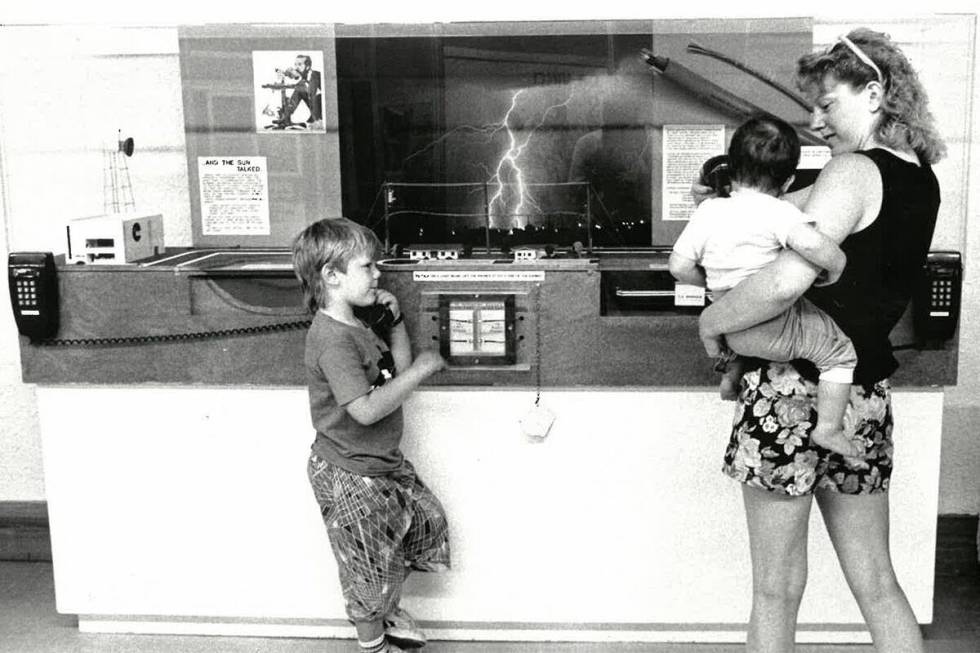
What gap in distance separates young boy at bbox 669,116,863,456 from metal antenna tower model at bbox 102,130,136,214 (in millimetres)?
1975

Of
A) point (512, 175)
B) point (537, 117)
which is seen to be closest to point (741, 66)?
point (537, 117)

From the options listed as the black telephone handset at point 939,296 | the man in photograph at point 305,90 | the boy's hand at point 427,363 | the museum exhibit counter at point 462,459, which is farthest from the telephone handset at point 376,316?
the black telephone handset at point 939,296

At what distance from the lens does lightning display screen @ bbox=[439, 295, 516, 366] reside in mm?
2904

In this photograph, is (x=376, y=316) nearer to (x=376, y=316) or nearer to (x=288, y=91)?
(x=376, y=316)

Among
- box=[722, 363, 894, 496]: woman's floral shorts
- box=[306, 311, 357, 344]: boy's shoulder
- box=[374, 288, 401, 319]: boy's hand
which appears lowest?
box=[722, 363, 894, 496]: woman's floral shorts

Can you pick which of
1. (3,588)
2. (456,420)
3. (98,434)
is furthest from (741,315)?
(3,588)

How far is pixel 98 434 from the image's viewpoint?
120 inches

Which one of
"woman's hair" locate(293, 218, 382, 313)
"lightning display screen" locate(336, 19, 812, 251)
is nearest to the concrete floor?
"woman's hair" locate(293, 218, 382, 313)

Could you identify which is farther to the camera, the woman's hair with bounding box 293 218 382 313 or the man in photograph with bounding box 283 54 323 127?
the man in photograph with bounding box 283 54 323 127

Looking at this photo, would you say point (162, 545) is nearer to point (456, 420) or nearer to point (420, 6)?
point (456, 420)

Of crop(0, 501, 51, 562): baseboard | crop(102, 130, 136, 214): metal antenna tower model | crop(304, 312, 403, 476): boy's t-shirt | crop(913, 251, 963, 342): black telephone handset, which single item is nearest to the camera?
crop(304, 312, 403, 476): boy's t-shirt

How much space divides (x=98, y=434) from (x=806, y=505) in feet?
6.16

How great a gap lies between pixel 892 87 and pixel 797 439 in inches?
27.2

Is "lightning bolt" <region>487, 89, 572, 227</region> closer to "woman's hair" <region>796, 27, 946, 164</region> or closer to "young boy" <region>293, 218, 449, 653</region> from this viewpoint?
"young boy" <region>293, 218, 449, 653</region>
